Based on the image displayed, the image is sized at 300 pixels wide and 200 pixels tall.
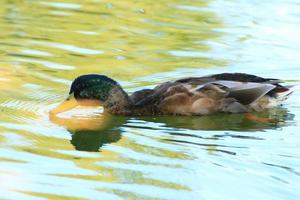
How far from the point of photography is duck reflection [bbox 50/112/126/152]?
920 centimetres

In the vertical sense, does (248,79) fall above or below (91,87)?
above

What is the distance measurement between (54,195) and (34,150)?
1293 millimetres

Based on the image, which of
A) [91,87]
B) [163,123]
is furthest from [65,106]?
[163,123]

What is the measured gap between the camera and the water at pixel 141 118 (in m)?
7.88

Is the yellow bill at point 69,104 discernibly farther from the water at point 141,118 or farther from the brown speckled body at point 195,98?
the brown speckled body at point 195,98

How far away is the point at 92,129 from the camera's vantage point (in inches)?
385

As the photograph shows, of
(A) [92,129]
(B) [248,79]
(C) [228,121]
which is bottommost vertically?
(A) [92,129]

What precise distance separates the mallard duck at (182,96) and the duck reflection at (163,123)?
0.30 ft

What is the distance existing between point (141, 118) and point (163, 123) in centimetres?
30

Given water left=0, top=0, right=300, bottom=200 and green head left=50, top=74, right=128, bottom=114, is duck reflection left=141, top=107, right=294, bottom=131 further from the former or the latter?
green head left=50, top=74, right=128, bottom=114

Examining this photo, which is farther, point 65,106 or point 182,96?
point 182,96

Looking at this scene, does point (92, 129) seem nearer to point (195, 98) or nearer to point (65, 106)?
point (65, 106)

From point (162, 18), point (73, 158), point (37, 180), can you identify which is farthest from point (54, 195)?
point (162, 18)

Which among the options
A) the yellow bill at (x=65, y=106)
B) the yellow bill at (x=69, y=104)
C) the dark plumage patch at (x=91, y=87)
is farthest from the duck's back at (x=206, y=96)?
the yellow bill at (x=65, y=106)
